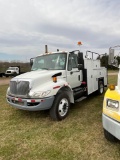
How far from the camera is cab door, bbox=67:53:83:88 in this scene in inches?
230

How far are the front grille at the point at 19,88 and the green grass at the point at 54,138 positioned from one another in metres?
0.88

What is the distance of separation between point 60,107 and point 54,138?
4.15 ft

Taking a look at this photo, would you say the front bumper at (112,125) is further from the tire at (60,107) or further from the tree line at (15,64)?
the tree line at (15,64)

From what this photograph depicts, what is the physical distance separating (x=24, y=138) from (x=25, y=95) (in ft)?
3.94

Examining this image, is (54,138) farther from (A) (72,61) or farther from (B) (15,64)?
(B) (15,64)

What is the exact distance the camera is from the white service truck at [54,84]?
475cm

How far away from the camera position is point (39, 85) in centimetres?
489

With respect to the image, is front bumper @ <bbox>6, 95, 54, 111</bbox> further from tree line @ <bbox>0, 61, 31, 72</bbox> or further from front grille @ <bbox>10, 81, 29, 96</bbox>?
tree line @ <bbox>0, 61, 31, 72</bbox>

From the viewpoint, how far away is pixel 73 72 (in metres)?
6.06

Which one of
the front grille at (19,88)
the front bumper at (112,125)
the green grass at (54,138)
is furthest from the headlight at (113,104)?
the front grille at (19,88)

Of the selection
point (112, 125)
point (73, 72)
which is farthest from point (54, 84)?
point (112, 125)

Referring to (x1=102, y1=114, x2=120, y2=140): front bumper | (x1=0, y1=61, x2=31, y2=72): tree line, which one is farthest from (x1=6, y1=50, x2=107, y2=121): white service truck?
(x1=0, y1=61, x2=31, y2=72): tree line

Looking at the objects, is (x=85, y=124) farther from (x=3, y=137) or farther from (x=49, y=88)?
(x=3, y=137)

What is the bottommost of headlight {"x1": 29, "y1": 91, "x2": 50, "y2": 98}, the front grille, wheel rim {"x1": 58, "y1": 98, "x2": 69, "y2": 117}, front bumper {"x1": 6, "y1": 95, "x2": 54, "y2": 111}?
wheel rim {"x1": 58, "y1": 98, "x2": 69, "y2": 117}
